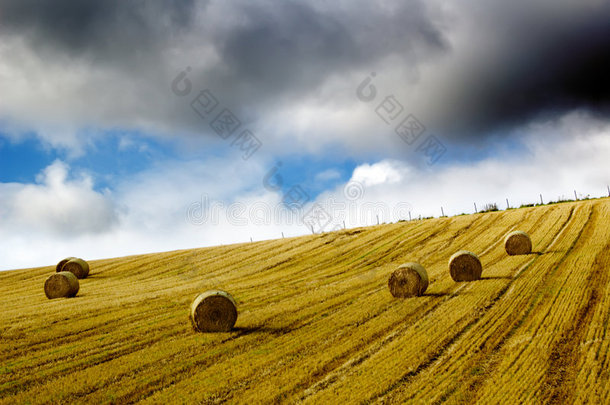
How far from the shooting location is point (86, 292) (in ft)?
67.1

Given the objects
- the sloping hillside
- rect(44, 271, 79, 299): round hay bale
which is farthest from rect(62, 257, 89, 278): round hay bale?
rect(44, 271, 79, 299): round hay bale

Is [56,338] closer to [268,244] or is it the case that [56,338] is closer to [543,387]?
[543,387]

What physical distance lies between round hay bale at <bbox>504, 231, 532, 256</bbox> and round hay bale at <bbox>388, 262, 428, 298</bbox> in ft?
27.3

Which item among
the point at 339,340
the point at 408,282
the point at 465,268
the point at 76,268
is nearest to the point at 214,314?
the point at 339,340

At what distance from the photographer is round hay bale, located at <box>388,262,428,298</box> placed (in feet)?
44.2

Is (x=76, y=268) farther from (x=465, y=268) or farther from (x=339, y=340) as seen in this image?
(x=465, y=268)

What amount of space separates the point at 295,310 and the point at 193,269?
15142mm

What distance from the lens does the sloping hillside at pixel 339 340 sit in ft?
22.9

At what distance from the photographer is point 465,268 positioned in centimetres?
1539

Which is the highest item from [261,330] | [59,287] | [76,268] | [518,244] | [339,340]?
[76,268]

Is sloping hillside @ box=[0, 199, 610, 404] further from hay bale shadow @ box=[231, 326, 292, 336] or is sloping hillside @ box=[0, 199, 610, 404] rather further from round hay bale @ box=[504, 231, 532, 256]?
round hay bale @ box=[504, 231, 532, 256]

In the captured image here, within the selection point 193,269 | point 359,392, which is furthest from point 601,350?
point 193,269

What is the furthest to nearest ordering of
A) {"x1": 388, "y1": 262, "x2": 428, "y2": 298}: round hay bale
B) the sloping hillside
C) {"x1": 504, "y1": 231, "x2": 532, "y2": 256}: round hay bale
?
1. {"x1": 504, "y1": 231, "x2": 532, "y2": 256}: round hay bale
2. {"x1": 388, "y1": 262, "x2": 428, "y2": 298}: round hay bale
3. the sloping hillside

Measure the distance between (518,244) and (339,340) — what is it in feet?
44.9
